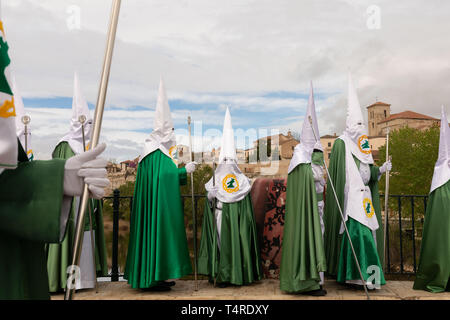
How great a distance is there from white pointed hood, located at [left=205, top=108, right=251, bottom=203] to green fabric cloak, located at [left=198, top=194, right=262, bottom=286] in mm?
104

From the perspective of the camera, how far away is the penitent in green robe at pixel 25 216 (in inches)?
51.0

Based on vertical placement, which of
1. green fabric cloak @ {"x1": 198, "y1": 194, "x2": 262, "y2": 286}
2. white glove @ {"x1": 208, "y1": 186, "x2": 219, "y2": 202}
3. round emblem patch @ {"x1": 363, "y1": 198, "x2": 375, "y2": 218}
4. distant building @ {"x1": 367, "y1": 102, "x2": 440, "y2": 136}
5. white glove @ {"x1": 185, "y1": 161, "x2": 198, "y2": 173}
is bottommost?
green fabric cloak @ {"x1": 198, "y1": 194, "x2": 262, "y2": 286}

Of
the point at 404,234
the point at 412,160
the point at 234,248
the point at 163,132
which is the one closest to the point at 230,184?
the point at 234,248

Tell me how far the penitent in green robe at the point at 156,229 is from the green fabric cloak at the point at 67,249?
0.46m

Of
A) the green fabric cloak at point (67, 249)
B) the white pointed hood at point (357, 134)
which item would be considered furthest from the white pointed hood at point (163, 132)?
the white pointed hood at point (357, 134)

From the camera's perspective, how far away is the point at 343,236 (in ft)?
14.7

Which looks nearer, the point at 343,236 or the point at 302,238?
the point at 302,238

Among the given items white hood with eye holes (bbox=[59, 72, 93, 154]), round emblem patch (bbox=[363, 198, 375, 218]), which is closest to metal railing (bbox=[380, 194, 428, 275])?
round emblem patch (bbox=[363, 198, 375, 218])

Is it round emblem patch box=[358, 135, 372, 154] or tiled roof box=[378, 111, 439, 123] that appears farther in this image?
tiled roof box=[378, 111, 439, 123]

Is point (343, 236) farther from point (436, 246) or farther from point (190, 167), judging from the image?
point (190, 167)

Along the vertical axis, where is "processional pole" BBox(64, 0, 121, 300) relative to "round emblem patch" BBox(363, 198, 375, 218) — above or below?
above

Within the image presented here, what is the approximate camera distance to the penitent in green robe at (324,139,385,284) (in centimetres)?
431

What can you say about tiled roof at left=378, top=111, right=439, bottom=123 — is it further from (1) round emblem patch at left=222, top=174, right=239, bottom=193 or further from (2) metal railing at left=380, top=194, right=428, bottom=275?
(1) round emblem patch at left=222, top=174, right=239, bottom=193

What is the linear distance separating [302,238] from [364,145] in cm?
150
